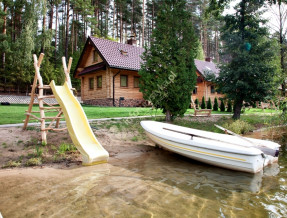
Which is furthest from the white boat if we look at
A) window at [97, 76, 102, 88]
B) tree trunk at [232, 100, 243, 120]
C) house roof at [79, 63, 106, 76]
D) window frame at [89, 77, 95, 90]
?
window frame at [89, 77, 95, 90]

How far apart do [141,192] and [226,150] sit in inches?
89.6

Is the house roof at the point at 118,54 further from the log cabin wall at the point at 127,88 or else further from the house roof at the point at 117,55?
the log cabin wall at the point at 127,88

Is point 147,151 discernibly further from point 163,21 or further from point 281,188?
point 163,21

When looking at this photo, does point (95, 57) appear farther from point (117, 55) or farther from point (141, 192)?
point (141, 192)

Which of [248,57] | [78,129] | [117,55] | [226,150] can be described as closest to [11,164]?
[78,129]

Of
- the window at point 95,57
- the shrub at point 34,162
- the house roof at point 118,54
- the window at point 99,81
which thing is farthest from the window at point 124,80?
the shrub at point 34,162

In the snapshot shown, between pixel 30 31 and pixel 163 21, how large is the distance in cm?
1833

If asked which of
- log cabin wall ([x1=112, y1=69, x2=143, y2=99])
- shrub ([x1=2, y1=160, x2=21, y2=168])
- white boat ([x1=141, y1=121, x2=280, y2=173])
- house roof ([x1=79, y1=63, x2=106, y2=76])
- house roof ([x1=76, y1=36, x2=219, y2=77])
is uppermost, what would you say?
house roof ([x1=76, y1=36, x2=219, y2=77])

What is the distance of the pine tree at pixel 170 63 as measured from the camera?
948 centimetres

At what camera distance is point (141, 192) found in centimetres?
Result: 389

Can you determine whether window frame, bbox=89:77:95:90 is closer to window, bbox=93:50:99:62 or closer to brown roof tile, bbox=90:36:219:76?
window, bbox=93:50:99:62

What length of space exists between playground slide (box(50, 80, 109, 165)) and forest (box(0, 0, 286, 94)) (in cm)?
903

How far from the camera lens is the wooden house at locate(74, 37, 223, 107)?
18.8m

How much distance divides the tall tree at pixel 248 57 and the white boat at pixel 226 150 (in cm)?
581
